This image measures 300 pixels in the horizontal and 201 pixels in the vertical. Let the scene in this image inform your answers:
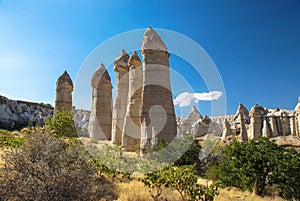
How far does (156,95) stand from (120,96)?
6.93 meters

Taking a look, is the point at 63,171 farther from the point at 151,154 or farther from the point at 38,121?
the point at 38,121

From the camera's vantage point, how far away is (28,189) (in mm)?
5164

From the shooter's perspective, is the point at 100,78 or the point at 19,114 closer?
the point at 100,78

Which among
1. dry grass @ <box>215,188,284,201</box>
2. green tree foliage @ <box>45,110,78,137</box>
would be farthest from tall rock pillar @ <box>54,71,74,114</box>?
dry grass @ <box>215,188,284,201</box>

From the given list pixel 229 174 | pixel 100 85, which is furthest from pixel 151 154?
pixel 100 85

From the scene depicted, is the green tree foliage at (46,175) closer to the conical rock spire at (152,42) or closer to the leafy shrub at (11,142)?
the leafy shrub at (11,142)

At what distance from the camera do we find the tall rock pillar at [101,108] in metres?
25.1

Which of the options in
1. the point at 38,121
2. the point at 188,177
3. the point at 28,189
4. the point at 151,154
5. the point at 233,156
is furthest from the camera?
the point at 38,121

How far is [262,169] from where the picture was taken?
468 inches

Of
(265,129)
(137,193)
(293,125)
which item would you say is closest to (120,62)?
(137,193)

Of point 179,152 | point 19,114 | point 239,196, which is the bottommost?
point 239,196

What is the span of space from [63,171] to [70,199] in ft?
2.23

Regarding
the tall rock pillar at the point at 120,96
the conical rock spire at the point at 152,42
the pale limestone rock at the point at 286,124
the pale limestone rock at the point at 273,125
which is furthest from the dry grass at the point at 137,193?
the pale limestone rock at the point at 286,124

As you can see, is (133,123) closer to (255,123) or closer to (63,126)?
(63,126)
